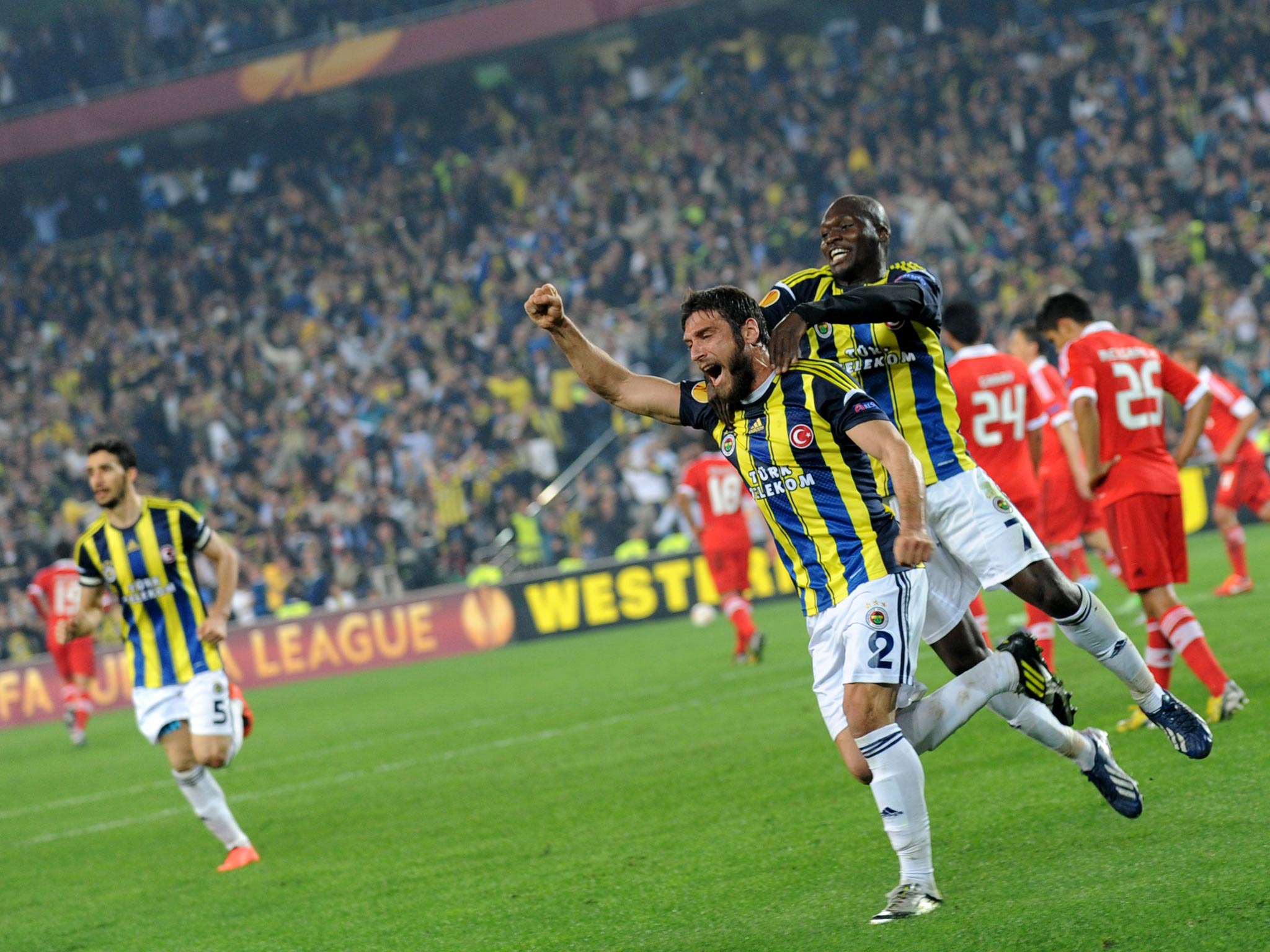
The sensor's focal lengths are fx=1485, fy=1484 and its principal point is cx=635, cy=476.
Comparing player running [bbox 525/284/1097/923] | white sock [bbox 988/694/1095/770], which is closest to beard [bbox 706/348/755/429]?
player running [bbox 525/284/1097/923]

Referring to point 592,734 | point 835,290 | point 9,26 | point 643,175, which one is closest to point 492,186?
point 643,175

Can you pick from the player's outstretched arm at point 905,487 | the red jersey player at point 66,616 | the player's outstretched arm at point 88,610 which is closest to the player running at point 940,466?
the player's outstretched arm at point 905,487

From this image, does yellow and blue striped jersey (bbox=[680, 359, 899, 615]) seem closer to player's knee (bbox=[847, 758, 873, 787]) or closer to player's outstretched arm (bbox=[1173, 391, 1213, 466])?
player's knee (bbox=[847, 758, 873, 787])

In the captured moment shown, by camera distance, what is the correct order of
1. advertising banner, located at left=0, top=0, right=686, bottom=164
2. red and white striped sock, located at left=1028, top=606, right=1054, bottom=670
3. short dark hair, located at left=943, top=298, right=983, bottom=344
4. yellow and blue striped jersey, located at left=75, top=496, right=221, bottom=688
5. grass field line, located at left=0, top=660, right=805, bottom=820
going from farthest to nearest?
advertising banner, located at left=0, top=0, right=686, bottom=164 → grass field line, located at left=0, top=660, right=805, bottom=820 → short dark hair, located at left=943, top=298, right=983, bottom=344 → red and white striped sock, located at left=1028, top=606, right=1054, bottom=670 → yellow and blue striped jersey, located at left=75, top=496, right=221, bottom=688

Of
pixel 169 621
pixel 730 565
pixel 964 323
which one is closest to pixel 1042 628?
pixel 964 323

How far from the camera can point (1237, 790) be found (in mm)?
5453

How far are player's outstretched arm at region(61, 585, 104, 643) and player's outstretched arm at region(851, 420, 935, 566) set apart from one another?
483cm

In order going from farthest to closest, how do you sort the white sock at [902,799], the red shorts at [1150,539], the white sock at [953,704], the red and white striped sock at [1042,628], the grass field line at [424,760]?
the grass field line at [424,760]
the red and white striped sock at [1042,628]
the red shorts at [1150,539]
the white sock at [953,704]
the white sock at [902,799]

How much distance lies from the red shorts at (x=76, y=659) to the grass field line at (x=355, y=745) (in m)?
4.49

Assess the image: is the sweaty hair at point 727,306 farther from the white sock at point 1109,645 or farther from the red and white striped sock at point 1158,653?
the red and white striped sock at point 1158,653

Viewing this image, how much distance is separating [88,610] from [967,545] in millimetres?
4713

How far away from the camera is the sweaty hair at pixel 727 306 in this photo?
4.66 m

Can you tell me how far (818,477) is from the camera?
472 centimetres

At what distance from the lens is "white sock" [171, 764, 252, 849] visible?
24.9 feet
